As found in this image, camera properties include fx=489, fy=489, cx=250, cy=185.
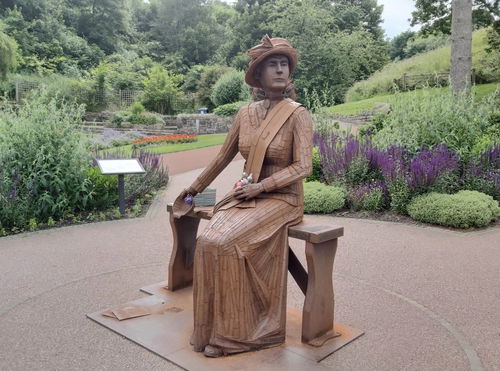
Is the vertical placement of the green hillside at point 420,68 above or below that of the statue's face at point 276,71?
above

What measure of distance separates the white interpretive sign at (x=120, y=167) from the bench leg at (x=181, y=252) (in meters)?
3.26

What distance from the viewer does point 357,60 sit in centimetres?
3142

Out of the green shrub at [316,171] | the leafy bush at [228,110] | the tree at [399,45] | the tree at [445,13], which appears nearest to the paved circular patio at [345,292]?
the green shrub at [316,171]

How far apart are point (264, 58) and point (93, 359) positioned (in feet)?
8.00

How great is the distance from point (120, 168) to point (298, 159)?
15.7ft

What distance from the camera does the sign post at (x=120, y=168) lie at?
7553 mm

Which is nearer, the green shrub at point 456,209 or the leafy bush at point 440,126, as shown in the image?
the green shrub at point 456,209

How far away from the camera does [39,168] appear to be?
7.57m

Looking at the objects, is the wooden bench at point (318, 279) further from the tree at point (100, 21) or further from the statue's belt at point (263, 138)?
the tree at point (100, 21)

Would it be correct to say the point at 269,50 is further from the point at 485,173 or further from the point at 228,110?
the point at 228,110

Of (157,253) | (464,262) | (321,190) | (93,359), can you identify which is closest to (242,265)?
(93,359)

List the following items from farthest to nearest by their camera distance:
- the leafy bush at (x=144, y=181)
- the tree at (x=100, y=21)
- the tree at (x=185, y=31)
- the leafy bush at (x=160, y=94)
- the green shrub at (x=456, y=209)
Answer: the tree at (x=185, y=31) → the tree at (x=100, y=21) → the leafy bush at (x=160, y=94) → the leafy bush at (x=144, y=181) → the green shrub at (x=456, y=209)

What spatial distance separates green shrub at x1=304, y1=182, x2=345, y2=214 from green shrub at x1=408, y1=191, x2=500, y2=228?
1.17 metres

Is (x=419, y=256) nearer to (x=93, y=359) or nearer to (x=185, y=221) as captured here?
(x=185, y=221)
